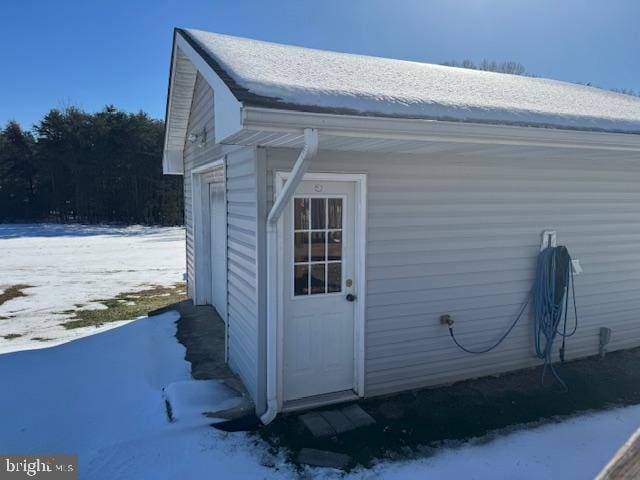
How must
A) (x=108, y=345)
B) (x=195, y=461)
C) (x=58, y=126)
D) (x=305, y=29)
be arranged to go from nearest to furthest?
(x=195, y=461), (x=108, y=345), (x=305, y=29), (x=58, y=126)

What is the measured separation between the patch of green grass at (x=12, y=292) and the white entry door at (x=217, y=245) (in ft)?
14.8

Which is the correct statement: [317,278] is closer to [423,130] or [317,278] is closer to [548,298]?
[423,130]

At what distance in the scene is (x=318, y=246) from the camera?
3840 mm

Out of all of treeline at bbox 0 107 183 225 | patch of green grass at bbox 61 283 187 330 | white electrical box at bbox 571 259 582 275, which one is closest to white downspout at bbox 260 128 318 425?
white electrical box at bbox 571 259 582 275

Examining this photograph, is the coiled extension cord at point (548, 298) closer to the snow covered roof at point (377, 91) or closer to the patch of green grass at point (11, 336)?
the snow covered roof at point (377, 91)

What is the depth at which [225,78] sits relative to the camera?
2689 mm

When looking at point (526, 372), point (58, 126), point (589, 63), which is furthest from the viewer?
point (58, 126)

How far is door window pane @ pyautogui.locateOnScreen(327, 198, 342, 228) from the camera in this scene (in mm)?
3820

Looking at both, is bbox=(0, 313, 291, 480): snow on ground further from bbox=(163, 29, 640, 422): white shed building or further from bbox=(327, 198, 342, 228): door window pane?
bbox=(327, 198, 342, 228): door window pane

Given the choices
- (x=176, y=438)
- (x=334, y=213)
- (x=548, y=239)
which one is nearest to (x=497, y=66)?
(x=548, y=239)

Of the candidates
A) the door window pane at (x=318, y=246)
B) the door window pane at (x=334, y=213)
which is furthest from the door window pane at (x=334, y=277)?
the door window pane at (x=334, y=213)

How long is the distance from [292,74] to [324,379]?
267cm

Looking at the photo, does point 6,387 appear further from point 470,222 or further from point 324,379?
point 470,222

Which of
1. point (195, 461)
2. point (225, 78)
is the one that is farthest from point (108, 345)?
point (225, 78)
